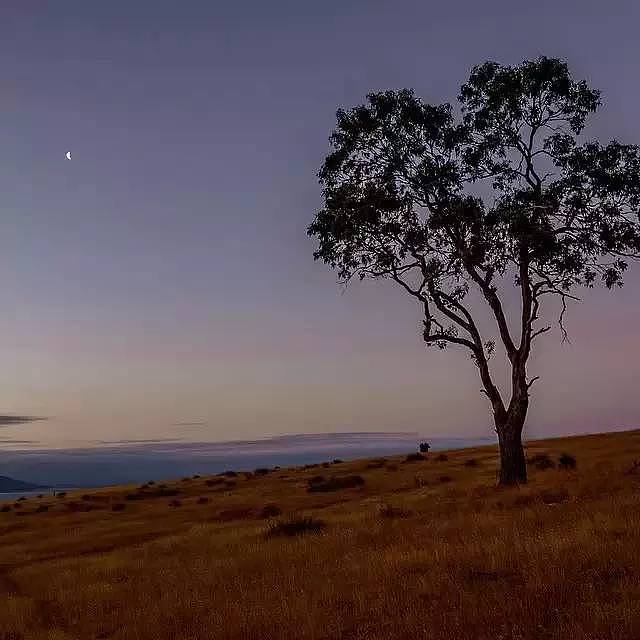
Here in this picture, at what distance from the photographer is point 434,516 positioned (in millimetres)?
23906

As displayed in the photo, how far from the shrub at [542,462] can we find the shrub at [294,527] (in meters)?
18.4

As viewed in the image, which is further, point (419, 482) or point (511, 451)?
point (419, 482)

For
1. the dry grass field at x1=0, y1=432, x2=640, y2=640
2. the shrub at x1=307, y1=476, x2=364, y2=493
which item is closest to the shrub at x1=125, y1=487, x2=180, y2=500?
the shrub at x1=307, y1=476, x2=364, y2=493

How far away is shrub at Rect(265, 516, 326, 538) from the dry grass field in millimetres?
72

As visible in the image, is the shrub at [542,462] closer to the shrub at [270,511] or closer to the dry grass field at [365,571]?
the dry grass field at [365,571]

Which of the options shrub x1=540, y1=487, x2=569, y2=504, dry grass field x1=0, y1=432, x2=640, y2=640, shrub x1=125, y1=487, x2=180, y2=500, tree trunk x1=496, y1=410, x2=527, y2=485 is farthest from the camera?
shrub x1=125, y1=487, x2=180, y2=500

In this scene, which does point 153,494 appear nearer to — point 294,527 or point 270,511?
point 270,511

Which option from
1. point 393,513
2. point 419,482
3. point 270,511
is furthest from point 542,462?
point 393,513

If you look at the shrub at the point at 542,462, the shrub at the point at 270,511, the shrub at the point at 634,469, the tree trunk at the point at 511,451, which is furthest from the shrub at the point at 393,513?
the shrub at the point at 542,462

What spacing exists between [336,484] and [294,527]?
20.0m

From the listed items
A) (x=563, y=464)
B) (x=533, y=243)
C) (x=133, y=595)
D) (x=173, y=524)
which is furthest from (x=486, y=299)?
(x=133, y=595)

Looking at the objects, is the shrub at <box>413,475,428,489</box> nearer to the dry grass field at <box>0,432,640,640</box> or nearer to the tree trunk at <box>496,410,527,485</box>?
the dry grass field at <box>0,432,640,640</box>

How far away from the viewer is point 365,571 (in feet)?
51.3

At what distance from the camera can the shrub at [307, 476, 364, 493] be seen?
43031 millimetres
